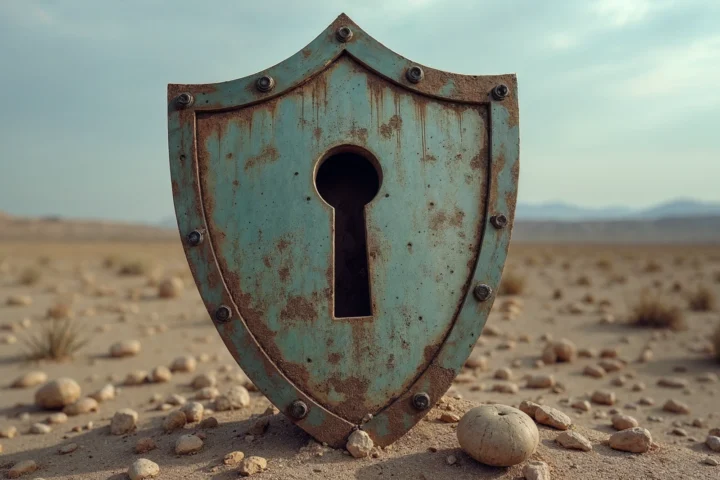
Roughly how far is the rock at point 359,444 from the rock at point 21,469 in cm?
174

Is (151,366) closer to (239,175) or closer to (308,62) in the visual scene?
(239,175)

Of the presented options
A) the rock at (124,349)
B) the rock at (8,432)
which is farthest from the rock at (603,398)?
the rock at (124,349)

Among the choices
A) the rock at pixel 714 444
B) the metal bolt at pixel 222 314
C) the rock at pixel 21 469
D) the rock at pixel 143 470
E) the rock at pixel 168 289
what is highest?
the metal bolt at pixel 222 314

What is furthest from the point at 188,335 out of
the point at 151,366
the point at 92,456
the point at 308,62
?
the point at 308,62

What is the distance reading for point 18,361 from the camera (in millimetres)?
5836

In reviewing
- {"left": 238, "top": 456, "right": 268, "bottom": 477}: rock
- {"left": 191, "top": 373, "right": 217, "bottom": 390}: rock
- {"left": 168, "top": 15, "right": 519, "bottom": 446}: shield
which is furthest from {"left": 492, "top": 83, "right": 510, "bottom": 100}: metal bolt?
{"left": 191, "top": 373, "right": 217, "bottom": 390}: rock

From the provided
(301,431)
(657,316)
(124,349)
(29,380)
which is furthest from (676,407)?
(29,380)

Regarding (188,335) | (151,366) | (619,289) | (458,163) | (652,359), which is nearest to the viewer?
(458,163)

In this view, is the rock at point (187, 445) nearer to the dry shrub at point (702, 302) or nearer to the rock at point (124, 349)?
the rock at point (124, 349)

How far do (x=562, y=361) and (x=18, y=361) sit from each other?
5.81m

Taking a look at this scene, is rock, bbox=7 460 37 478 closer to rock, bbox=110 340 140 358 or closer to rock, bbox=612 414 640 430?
rock, bbox=110 340 140 358

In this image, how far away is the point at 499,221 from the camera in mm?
2771

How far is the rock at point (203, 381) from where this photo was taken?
484cm

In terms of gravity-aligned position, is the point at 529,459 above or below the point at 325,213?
below
